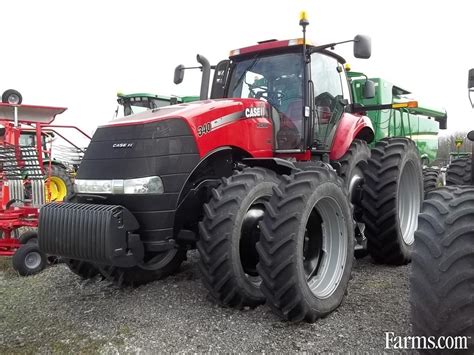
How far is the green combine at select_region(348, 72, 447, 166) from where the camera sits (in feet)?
28.1

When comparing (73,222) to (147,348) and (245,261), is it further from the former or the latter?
(245,261)

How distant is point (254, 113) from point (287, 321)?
197cm

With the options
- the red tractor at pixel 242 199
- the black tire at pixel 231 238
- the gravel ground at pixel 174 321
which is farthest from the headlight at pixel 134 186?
the gravel ground at pixel 174 321

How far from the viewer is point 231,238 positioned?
11.2ft

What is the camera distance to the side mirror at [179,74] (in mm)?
5172

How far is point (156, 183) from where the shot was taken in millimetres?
3514

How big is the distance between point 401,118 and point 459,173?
157 inches

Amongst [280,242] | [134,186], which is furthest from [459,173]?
[134,186]

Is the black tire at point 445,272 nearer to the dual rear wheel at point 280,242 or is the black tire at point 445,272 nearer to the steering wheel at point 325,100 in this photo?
the dual rear wheel at point 280,242

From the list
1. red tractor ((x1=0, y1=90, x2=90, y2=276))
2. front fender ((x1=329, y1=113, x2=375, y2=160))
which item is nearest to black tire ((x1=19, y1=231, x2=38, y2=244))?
red tractor ((x1=0, y1=90, x2=90, y2=276))

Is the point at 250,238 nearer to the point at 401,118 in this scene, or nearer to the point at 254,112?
the point at 254,112

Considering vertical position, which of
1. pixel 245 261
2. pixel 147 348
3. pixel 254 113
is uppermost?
pixel 254 113

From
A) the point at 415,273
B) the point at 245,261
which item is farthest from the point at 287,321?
the point at 415,273

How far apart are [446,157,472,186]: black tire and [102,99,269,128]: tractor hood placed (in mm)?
2846
